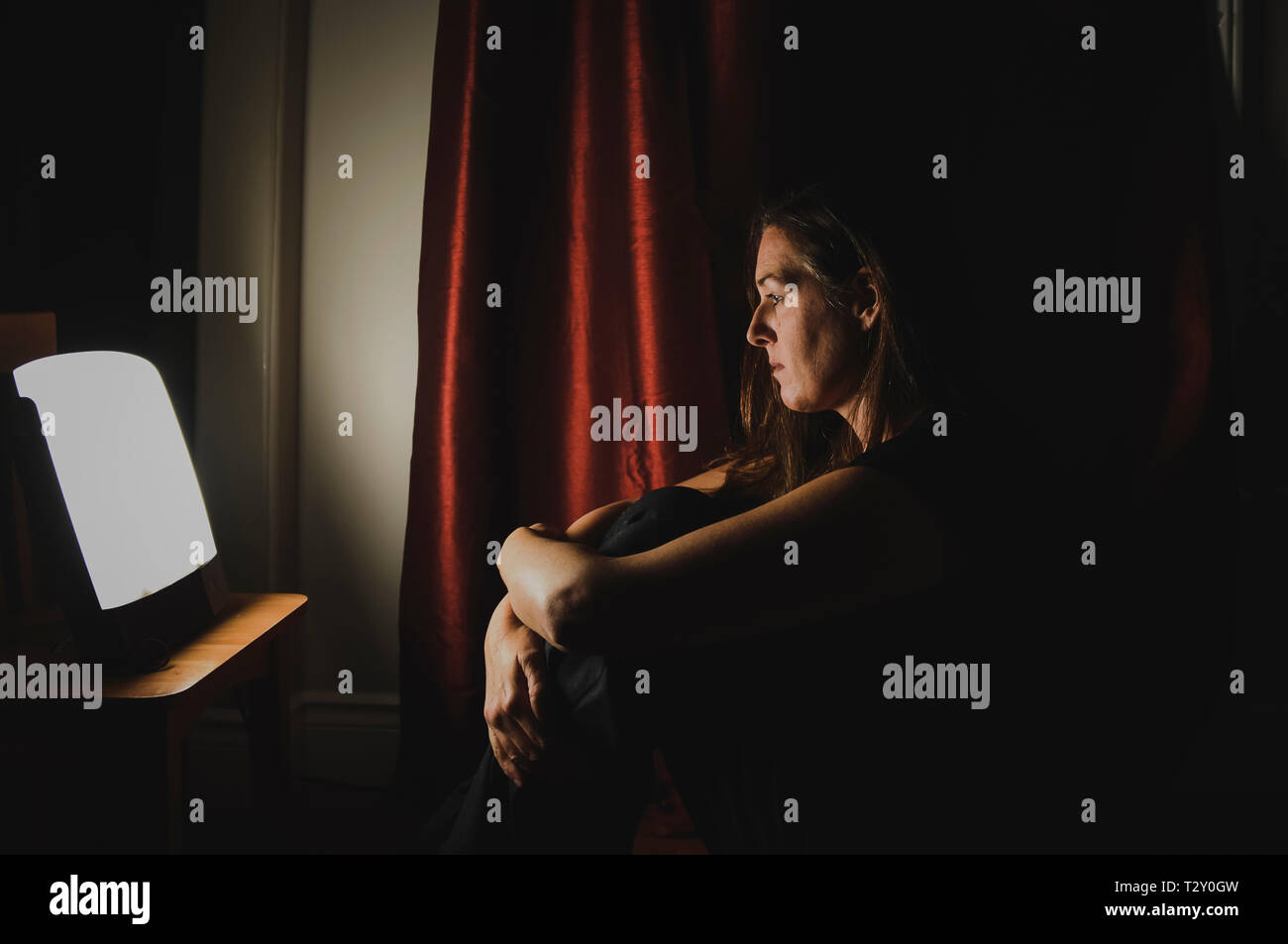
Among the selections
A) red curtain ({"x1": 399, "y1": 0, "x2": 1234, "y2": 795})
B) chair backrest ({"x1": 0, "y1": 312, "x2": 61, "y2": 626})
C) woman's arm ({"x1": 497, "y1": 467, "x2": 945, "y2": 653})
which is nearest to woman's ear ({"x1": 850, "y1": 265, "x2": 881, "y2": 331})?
woman's arm ({"x1": 497, "y1": 467, "x2": 945, "y2": 653})

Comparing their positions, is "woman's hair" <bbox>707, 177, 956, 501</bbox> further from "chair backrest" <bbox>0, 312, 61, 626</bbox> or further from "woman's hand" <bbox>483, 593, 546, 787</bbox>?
"chair backrest" <bbox>0, 312, 61, 626</bbox>

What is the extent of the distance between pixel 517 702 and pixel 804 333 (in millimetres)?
551

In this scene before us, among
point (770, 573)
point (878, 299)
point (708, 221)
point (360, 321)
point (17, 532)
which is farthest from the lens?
point (360, 321)

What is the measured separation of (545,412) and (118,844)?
0.92 meters

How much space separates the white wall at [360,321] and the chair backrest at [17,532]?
0.54m

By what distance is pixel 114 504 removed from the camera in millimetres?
979

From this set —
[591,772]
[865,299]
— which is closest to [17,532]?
[591,772]

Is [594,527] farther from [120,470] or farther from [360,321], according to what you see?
[360,321]

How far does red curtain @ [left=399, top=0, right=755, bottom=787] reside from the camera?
4.75 ft

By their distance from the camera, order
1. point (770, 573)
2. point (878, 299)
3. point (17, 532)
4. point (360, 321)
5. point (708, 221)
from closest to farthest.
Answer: point (770, 573), point (878, 299), point (17, 532), point (708, 221), point (360, 321)

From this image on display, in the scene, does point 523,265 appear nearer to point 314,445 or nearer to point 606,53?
point 606,53

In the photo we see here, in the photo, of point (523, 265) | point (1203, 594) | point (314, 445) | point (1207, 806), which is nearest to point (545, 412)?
point (523, 265)

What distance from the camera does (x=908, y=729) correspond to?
0.87m

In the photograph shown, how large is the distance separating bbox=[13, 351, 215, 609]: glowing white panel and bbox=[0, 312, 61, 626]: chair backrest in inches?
4.0
